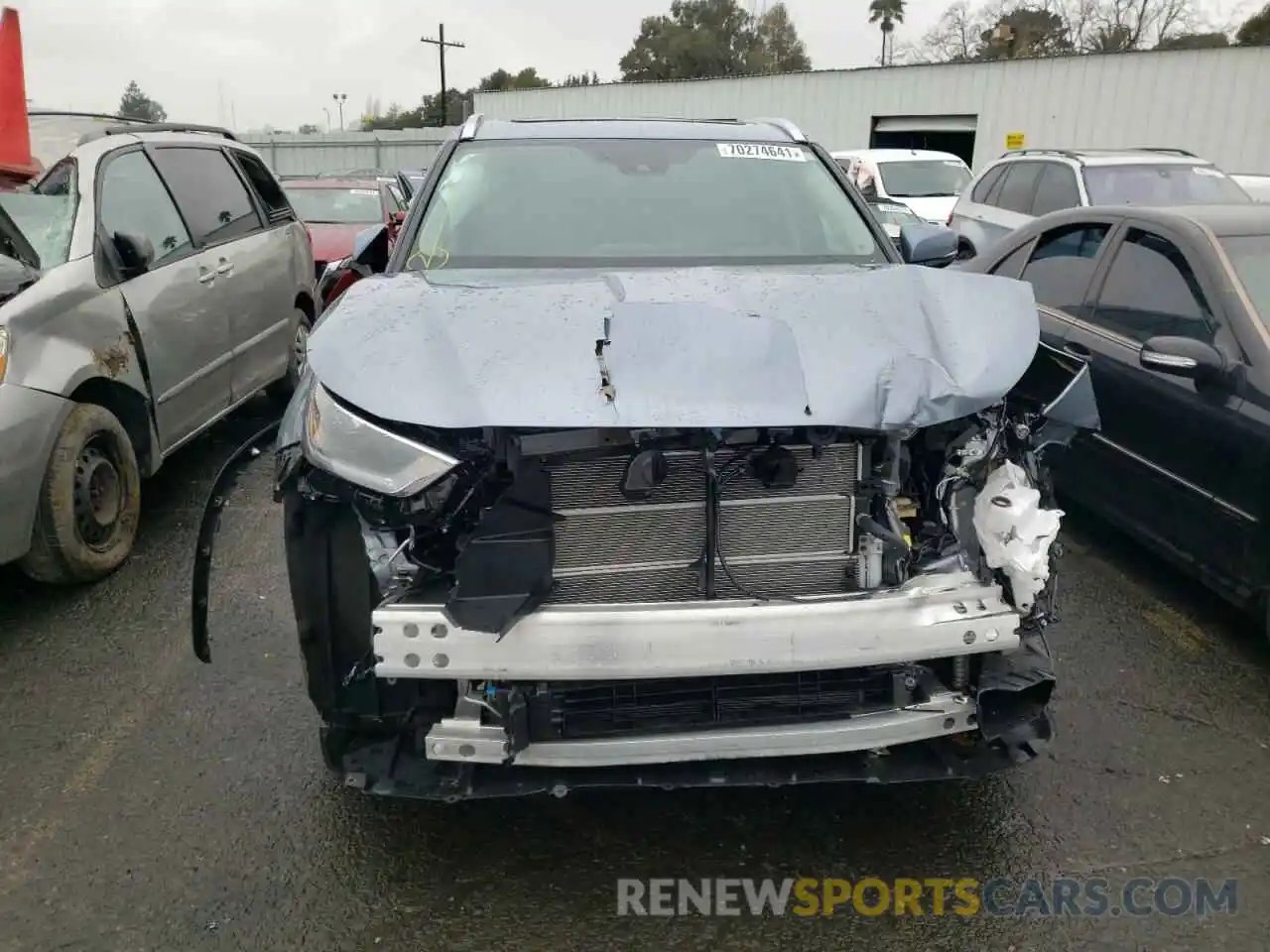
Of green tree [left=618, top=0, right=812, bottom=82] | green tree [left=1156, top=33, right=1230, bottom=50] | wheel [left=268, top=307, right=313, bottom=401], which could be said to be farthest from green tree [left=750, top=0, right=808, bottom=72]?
wheel [left=268, top=307, right=313, bottom=401]

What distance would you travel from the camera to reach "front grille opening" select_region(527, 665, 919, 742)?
234 cm

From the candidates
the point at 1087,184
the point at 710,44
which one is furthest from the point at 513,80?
the point at 1087,184

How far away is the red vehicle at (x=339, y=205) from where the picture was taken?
10.6 meters

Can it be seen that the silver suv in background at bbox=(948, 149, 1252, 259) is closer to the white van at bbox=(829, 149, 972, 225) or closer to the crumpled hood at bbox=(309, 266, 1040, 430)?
the white van at bbox=(829, 149, 972, 225)

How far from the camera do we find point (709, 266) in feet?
10.8

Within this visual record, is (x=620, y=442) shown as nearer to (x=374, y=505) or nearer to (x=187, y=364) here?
(x=374, y=505)

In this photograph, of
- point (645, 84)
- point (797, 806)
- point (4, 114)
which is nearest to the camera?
point (797, 806)

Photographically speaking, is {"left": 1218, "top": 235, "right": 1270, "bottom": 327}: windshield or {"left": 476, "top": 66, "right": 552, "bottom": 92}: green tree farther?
{"left": 476, "top": 66, "right": 552, "bottom": 92}: green tree

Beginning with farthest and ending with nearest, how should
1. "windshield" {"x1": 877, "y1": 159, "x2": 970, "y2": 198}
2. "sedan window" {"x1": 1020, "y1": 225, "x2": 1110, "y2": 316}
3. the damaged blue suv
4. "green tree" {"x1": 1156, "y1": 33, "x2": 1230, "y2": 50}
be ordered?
"green tree" {"x1": 1156, "y1": 33, "x2": 1230, "y2": 50}
"windshield" {"x1": 877, "y1": 159, "x2": 970, "y2": 198}
"sedan window" {"x1": 1020, "y1": 225, "x2": 1110, "y2": 316}
the damaged blue suv

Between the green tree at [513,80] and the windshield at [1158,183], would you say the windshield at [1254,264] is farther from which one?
the green tree at [513,80]

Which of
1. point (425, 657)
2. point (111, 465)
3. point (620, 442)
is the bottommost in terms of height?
point (111, 465)

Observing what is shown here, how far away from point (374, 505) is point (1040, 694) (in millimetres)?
1675

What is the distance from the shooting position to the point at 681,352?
2.37m

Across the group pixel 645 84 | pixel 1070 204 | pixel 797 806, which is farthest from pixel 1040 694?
pixel 645 84
